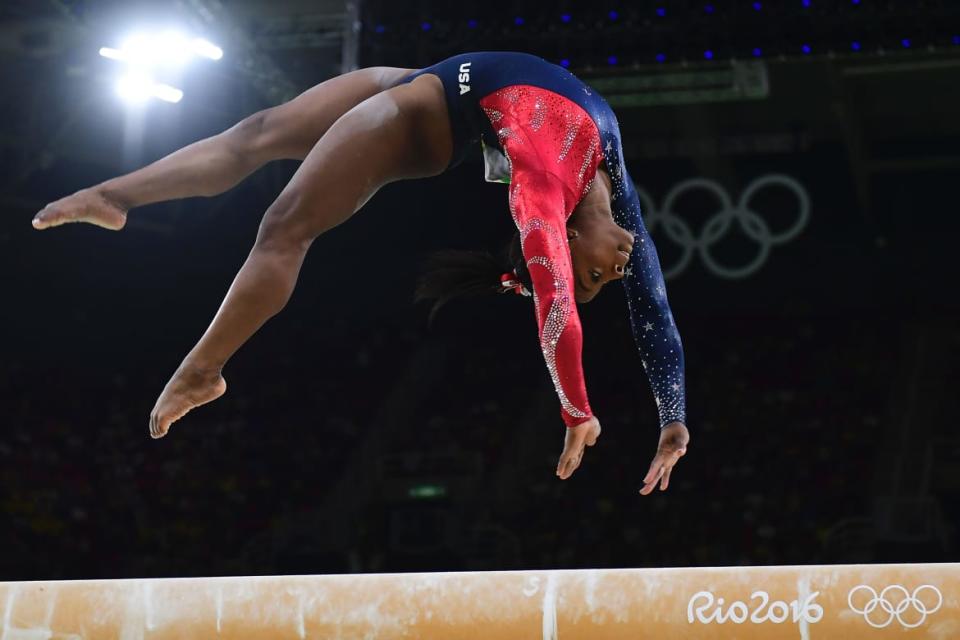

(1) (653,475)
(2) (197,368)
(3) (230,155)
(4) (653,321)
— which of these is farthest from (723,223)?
(2) (197,368)

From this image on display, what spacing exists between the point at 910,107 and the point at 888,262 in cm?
163

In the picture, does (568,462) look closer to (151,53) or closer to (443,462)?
(151,53)

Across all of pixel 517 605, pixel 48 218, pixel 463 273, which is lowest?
pixel 517 605

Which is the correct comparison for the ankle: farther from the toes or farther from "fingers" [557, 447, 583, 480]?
"fingers" [557, 447, 583, 480]

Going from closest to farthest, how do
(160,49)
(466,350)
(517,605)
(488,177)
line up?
(517,605)
(488,177)
(160,49)
(466,350)

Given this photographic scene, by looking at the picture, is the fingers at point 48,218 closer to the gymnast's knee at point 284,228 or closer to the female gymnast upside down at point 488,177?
the female gymnast upside down at point 488,177

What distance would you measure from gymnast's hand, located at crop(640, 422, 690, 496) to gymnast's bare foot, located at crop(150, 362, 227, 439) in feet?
4.23

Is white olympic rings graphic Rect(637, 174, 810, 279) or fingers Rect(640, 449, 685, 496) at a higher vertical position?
white olympic rings graphic Rect(637, 174, 810, 279)

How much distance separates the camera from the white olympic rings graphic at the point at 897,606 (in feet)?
8.88

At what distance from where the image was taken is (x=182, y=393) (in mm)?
3254

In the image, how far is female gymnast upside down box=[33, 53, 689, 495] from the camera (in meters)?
3.06

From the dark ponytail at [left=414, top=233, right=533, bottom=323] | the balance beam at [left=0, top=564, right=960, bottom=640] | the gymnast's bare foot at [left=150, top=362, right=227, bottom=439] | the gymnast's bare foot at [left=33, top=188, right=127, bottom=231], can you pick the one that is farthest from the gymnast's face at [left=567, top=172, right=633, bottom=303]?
the gymnast's bare foot at [left=33, top=188, right=127, bottom=231]

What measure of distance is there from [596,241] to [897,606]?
1.27 m

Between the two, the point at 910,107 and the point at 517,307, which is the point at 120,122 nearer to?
the point at 517,307
